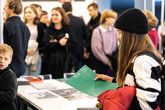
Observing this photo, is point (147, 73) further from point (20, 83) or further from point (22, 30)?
point (22, 30)

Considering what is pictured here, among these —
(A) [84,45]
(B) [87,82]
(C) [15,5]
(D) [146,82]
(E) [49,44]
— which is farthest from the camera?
(A) [84,45]

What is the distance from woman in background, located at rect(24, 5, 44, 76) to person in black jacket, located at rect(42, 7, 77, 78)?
0.65ft

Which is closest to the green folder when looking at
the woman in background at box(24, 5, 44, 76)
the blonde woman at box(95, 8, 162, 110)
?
the blonde woman at box(95, 8, 162, 110)

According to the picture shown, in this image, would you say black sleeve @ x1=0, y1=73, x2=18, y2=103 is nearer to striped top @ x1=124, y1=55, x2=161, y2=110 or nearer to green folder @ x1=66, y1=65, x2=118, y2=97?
green folder @ x1=66, y1=65, x2=118, y2=97

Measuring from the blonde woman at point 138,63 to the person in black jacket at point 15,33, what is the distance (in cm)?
219

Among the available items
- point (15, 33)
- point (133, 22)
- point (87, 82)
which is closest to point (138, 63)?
point (133, 22)

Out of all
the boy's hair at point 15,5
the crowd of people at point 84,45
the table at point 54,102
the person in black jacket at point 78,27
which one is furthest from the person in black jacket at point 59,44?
the table at point 54,102

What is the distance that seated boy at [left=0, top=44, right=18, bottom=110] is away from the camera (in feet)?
9.96

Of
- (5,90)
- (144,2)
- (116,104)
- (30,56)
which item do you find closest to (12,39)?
(5,90)

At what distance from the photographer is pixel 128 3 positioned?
18.6 meters

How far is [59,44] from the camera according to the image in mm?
5891

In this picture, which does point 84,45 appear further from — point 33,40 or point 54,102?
point 54,102

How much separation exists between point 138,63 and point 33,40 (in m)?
4.09

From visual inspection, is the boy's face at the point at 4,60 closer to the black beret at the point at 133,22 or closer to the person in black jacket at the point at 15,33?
the person in black jacket at the point at 15,33
